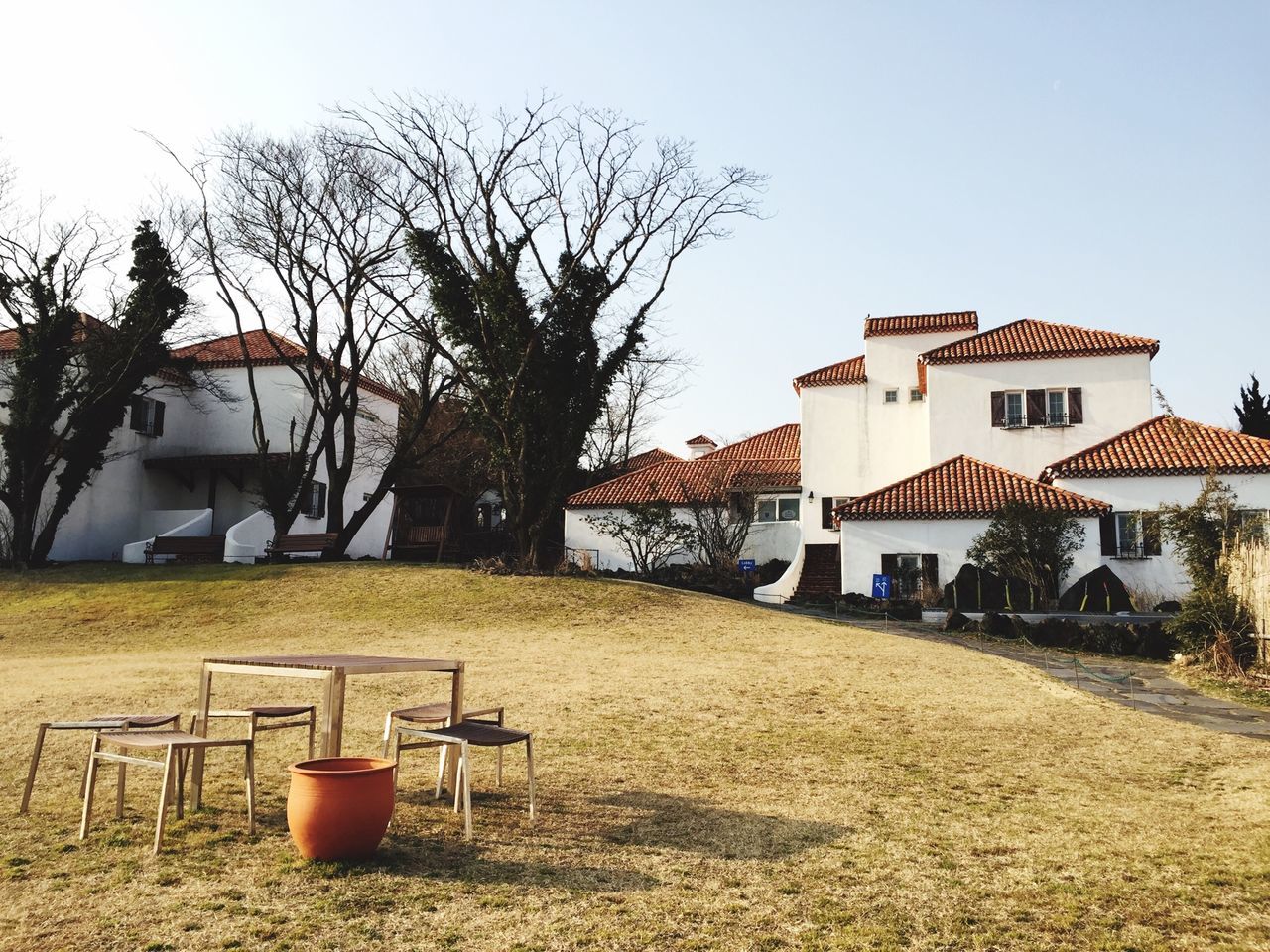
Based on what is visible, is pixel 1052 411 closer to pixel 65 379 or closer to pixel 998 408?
pixel 998 408

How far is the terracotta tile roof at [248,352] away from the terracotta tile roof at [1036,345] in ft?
69.7

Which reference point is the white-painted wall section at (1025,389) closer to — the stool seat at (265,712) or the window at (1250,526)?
the window at (1250,526)

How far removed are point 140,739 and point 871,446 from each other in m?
29.6

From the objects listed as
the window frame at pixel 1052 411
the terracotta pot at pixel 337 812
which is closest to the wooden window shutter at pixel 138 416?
the window frame at pixel 1052 411

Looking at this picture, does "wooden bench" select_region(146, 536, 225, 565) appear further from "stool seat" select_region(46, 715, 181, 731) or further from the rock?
"stool seat" select_region(46, 715, 181, 731)

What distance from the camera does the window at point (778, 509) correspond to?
34.4m

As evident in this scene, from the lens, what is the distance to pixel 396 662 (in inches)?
271

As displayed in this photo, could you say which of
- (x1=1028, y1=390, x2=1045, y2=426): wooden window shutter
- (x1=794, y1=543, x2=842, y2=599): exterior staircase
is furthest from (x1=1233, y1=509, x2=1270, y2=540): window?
(x1=1028, y1=390, x2=1045, y2=426): wooden window shutter

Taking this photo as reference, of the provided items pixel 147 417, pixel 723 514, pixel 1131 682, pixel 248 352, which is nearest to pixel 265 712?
pixel 1131 682

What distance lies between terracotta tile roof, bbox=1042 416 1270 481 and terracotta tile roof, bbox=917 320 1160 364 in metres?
3.21

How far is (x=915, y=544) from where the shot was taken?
25.0 metres

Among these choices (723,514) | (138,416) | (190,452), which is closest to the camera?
(723,514)

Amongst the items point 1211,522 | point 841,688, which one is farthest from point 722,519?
point 841,688

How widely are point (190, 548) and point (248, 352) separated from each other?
7.99 metres
